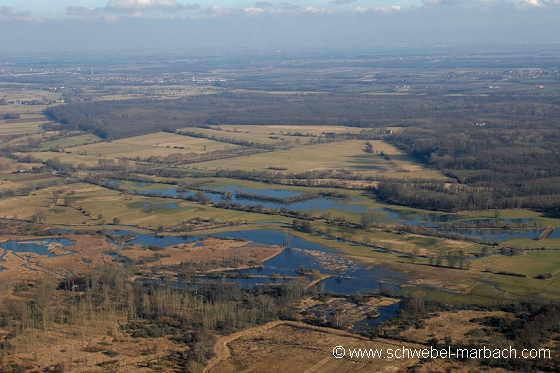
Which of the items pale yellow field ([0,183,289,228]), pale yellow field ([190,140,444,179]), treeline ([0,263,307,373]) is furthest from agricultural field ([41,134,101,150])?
treeline ([0,263,307,373])

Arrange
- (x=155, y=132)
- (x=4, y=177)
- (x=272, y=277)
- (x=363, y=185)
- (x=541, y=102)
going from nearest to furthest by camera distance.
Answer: (x=272, y=277) → (x=363, y=185) → (x=4, y=177) → (x=155, y=132) → (x=541, y=102)

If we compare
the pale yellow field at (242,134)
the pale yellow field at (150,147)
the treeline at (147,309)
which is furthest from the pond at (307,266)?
the pale yellow field at (242,134)

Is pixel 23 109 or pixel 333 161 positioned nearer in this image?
pixel 333 161

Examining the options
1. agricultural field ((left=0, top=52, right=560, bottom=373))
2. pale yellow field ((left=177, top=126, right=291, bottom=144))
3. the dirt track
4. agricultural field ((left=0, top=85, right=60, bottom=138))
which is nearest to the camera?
the dirt track

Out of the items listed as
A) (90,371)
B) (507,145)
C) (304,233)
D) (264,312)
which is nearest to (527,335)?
(264,312)

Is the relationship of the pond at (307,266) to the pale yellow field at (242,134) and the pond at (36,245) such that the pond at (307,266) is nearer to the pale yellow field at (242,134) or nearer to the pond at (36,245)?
the pond at (36,245)

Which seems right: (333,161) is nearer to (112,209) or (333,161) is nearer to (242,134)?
(242,134)

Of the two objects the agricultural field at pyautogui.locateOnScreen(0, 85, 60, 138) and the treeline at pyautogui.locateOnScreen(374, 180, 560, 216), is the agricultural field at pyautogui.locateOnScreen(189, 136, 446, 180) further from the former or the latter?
the agricultural field at pyautogui.locateOnScreen(0, 85, 60, 138)

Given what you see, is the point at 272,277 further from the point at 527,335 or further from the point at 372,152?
the point at 372,152

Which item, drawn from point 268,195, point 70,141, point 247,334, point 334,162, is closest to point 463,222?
point 268,195
